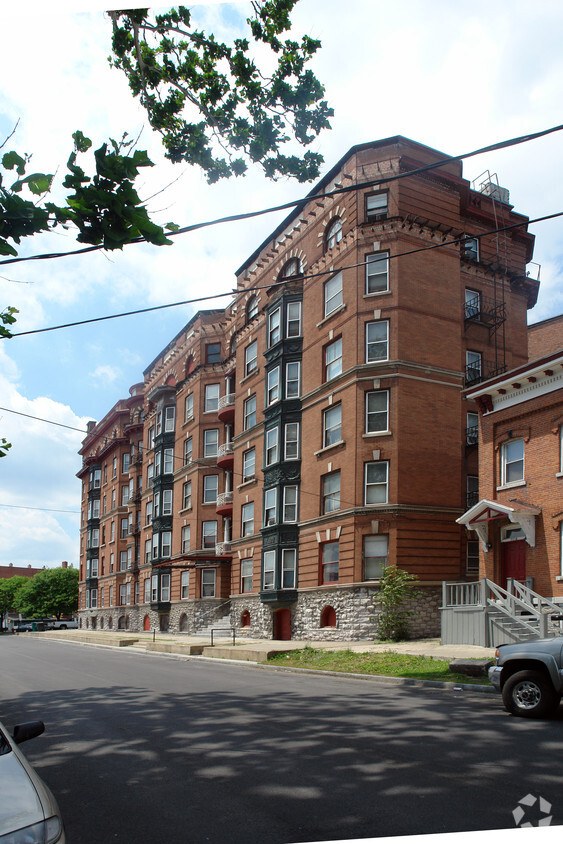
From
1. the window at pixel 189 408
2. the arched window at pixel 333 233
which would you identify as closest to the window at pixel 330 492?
the arched window at pixel 333 233

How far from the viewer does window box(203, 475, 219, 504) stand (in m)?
46.6

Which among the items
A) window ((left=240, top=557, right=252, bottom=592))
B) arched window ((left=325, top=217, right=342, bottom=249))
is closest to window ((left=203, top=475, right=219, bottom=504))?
window ((left=240, top=557, right=252, bottom=592))

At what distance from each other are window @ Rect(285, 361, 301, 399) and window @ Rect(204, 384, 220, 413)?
38.7ft

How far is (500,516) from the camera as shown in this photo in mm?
24328

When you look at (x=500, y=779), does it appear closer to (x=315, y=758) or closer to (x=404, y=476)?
(x=315, y=758)

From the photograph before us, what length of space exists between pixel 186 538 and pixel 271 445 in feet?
46.2

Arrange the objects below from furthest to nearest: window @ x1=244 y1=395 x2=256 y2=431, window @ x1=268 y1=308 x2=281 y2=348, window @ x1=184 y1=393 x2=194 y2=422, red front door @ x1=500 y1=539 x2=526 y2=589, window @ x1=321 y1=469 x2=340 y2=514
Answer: window @ x1=184 y1=393 x2=194 y2=422, window @ x1=244 y1=395 x2=256 y2=431, window @ x1=268 y1=308 x2=281 y2=348, window @ x1=321 y1=469 x2=340 y2=514, red front door @ x1=500 y1=539 x2=526 y2=589

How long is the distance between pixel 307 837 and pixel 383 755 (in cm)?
276

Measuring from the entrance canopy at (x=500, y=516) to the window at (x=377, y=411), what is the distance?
6156 mm

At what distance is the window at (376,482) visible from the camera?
97.7 ft

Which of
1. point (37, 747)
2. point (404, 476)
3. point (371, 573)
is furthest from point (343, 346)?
point (37, 747)

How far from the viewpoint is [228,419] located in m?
45.1

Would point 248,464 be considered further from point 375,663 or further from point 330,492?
point 375,663

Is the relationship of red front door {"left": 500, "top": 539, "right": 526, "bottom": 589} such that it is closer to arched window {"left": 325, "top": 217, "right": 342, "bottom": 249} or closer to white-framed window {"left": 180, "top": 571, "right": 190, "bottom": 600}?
arched window {"left": 325, "top": 217, "right": 342, "bottom": 249}
